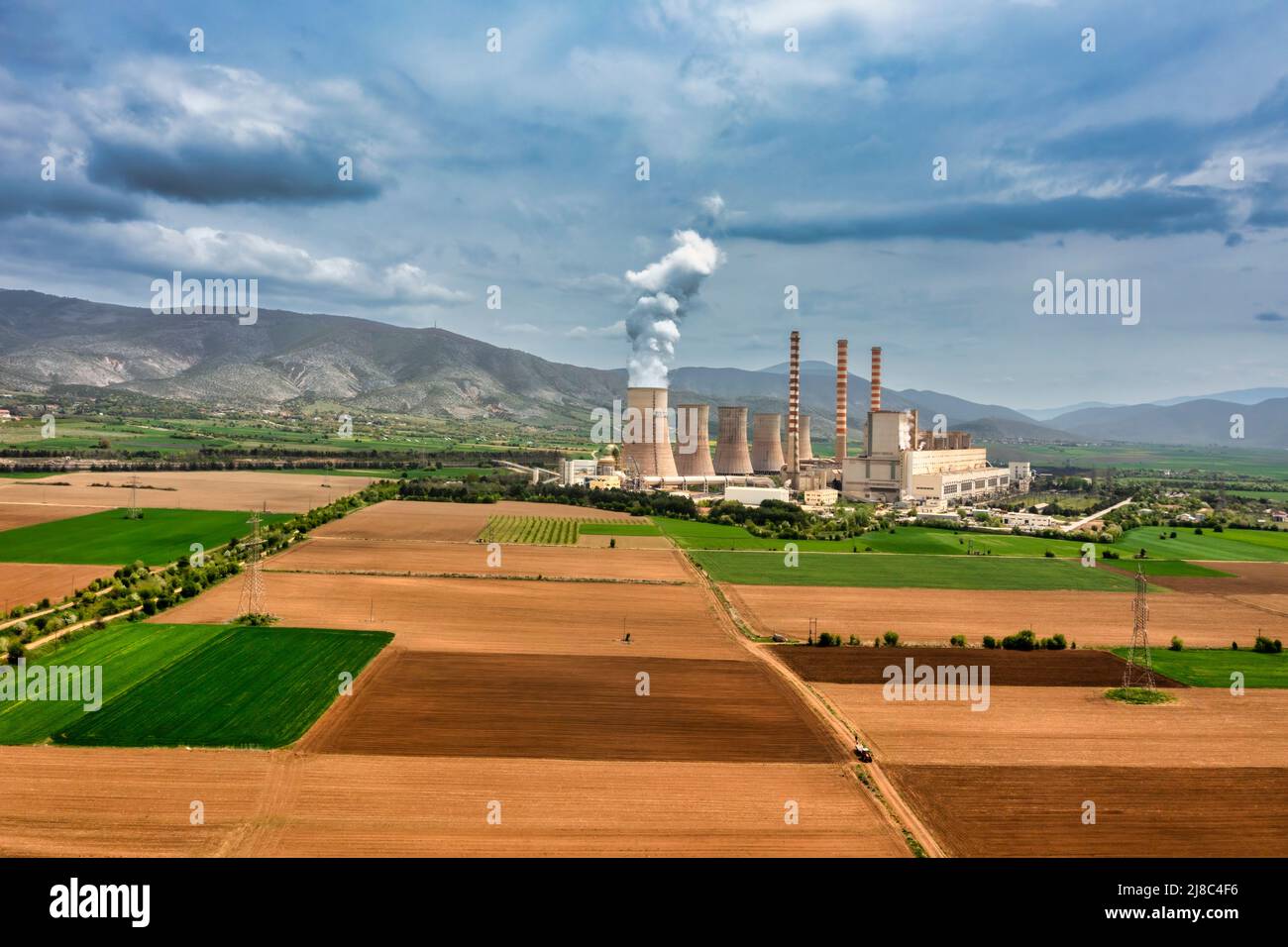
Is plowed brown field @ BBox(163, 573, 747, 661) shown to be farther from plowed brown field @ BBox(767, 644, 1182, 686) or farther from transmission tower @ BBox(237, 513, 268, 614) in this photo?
plowed brown field @ BBox(767, 644, 1182, 686)

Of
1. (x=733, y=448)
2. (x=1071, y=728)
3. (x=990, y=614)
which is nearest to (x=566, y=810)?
(x=1071, y=728)

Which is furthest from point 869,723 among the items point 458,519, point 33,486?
point 33,486

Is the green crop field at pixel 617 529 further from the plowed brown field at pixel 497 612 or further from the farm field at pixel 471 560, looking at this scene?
the plowed brown field at pixel 497 612

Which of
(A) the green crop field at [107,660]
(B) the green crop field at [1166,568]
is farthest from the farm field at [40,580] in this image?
(B) the green crop field at [1166,568]

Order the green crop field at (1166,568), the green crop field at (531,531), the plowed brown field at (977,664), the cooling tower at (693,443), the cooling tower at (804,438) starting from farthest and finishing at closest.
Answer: the cooling tower at (804,438) < the cooling tower at (693,443) < the green crop field at (531,531) < the green crop field at (1166,568) < the plowed brown field at (977,664)

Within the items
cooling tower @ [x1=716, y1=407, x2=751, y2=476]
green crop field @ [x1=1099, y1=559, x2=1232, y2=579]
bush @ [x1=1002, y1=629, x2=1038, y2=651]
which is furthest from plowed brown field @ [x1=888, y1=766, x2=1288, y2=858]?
cooling tower @ [x1=716, y1=407, x2=751, y2=476]

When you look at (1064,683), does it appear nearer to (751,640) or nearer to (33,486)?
(751,640)
